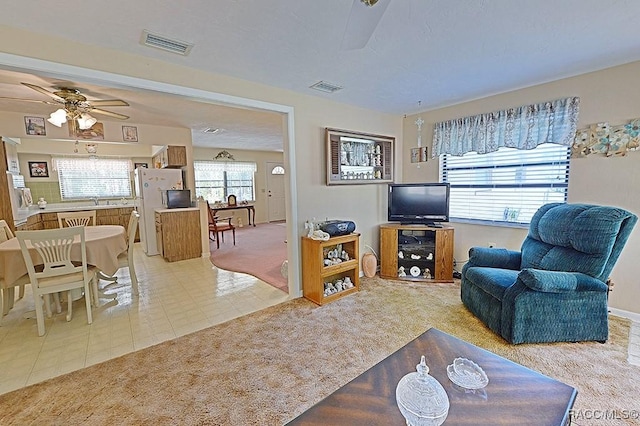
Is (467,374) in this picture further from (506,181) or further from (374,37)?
(506,181)

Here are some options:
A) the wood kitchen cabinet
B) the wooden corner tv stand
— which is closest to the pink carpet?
the wood kitchen cabinet

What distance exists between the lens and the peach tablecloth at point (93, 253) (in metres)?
2.52

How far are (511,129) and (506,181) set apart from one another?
2.04 ft

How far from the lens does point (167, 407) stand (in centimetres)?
168

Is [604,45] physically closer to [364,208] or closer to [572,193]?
[572,193]

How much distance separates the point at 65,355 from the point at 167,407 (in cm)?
123

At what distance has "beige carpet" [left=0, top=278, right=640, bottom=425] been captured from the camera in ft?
5.41

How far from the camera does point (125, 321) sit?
109 inches

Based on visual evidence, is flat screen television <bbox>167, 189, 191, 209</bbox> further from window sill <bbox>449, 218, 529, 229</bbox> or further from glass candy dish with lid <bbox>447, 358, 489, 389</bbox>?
glass candy dish with lid <bbox>447, 358, 489, 389</bbox>

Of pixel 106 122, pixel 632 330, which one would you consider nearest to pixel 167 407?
pixel 632 330

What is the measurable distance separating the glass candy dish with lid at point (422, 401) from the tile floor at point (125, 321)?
2157mm

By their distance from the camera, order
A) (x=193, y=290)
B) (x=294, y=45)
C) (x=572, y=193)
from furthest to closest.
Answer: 1. (x=193, y=290)
2. (x=572, y=193)
3. (x=294, y=45)

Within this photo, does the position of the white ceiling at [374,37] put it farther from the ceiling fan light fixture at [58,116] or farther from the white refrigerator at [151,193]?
the white refrigerator at [151,193]

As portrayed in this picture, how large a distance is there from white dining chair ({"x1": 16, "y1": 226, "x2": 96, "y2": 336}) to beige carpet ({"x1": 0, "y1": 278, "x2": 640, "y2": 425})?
97 centimetres
